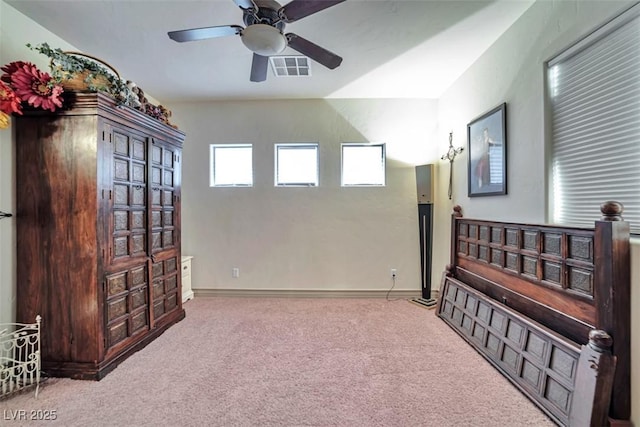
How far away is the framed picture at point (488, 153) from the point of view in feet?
7.80

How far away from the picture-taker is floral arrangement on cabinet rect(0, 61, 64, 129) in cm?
170

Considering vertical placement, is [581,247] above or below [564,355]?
above

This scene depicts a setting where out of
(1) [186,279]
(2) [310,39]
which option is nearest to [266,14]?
(2) [310,39]

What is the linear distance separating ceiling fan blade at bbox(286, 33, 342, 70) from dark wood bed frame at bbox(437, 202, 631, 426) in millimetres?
1888

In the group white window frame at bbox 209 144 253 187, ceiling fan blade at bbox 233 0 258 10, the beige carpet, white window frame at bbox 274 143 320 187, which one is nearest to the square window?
white window frame at bbox 274 143 320 187

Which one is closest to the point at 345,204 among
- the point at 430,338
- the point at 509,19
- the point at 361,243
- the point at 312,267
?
the point at 361,243

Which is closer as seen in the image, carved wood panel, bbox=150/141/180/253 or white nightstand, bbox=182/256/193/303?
carved wood panel, bbox=150/141/180/253

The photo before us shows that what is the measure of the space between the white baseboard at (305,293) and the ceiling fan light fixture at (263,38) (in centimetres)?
292

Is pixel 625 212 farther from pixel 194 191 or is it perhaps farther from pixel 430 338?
pixel 194 191

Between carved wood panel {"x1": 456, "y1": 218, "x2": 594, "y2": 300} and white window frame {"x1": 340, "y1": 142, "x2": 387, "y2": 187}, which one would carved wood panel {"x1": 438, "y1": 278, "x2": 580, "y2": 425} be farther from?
white window frame {"x1": 340, "y1": 142, "x2": 387, "y2": 187}

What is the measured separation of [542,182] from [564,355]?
1.16 m

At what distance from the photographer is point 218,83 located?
324 centimetres

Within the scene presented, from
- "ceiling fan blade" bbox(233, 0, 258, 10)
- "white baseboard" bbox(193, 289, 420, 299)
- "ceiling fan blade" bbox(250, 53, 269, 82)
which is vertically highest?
"ceiling fan blade" bbox(233, 0, 258, 10)

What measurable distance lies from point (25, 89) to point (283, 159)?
2.51m
